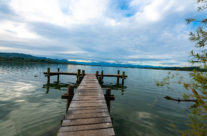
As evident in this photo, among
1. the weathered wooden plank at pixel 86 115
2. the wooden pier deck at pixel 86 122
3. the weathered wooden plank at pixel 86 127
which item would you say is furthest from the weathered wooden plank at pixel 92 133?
the weathered wooden plank at pixel 86 115

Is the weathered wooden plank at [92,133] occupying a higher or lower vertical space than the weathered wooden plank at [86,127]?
lower

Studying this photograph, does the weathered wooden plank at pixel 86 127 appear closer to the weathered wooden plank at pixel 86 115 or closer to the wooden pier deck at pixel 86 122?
the wooden pier deck at pixel 86 122

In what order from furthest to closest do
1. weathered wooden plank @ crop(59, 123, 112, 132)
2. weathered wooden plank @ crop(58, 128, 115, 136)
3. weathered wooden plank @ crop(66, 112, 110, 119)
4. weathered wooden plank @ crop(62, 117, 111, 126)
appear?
weathered wooden plank @ crop(66, 112, 110, 119)
weathered wooden plank @ crop(62, 117, 111, 126)
weathered wooden plank @ crop(59, 123, 112, 132)
weathered wooden plank @ crop(58, 128, 115, 136)

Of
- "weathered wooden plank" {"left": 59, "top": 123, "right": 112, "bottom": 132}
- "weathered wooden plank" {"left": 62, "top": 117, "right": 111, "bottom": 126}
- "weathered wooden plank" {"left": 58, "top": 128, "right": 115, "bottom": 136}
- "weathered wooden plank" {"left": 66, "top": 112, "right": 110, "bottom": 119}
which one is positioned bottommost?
"weathered wooden plank" {"left": 58, "top": 128, "right": 115, "bottom": 136}

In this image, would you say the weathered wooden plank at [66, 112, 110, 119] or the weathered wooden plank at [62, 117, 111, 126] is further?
the weathered wooden plank at [66, 112, 110, 119]

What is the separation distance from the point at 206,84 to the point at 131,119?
4.75 m

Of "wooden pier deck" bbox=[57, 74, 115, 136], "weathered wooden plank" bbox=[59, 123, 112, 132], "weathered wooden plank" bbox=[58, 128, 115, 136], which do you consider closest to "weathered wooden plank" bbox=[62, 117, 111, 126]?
"wooden pier deck" bbox=[57, 74, 115, 136]

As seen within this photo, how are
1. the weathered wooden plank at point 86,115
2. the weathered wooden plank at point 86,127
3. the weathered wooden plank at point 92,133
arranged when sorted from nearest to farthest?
the weathered wooden plank at point 92,133
the weathered wooden plank at point 86,127
the weathered wooden plank at point 86,115

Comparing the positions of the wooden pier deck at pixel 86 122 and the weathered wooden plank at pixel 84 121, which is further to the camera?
the weathered wooden plank at pixel 84 121

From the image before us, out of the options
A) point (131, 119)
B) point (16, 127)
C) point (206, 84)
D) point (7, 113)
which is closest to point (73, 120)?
point (16, 127)

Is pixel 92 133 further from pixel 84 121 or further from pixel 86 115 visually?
pixel 86 115

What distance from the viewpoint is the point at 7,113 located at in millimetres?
6555

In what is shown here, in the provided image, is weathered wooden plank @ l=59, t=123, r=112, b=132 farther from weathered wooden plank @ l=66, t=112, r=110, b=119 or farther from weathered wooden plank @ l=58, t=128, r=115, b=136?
weathered wooden plank @ l=66, t=112, r=110, b=119

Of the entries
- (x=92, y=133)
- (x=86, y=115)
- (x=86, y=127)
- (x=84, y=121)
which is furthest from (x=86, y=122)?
(x=92, y=133)
